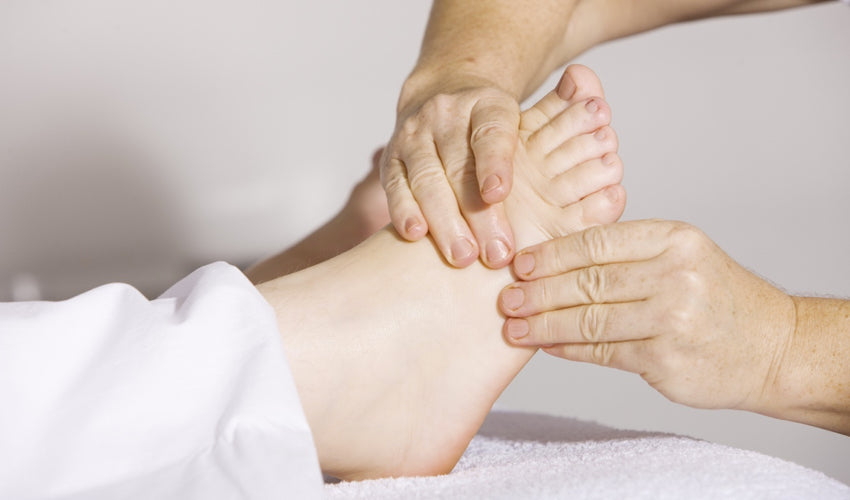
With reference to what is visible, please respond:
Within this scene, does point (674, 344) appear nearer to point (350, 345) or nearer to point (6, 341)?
point (350, 345)

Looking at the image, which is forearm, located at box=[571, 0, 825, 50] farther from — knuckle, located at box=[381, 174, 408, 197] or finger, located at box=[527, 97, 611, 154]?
knuckle, located at box=[381, 174, 408, 197]

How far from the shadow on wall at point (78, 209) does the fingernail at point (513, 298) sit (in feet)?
5.17

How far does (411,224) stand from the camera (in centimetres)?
101

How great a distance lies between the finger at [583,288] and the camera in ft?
3.02

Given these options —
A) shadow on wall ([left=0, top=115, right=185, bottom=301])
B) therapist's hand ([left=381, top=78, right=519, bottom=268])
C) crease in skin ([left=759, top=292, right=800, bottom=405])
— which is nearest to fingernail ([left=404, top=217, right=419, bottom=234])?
therapist's hand ([left=381, top=78, right=519, bottom=268])

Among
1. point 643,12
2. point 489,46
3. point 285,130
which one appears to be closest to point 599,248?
point 489,46

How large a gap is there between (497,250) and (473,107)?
0.64 feet

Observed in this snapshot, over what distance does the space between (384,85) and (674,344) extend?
177 centimetres

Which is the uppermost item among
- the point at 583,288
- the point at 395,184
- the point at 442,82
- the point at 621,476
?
the point at 442,82

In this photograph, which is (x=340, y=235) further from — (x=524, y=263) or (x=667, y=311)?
(x=667, y=311)

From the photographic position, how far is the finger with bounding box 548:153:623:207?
1.05 meters

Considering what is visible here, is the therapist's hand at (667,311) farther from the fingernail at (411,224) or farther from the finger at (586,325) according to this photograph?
the fingernail at (411,224)

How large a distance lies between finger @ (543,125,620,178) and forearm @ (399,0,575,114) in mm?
199

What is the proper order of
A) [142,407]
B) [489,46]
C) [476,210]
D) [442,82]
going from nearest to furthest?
[142,407] → [476,210] → [442,82] → [489,46]
